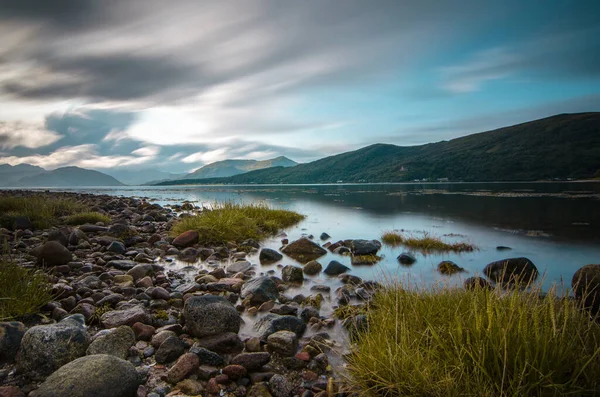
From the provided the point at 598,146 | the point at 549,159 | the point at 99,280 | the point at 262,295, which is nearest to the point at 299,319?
the point at 262,295

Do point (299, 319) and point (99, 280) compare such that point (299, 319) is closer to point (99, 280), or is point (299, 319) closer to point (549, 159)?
point (99, 280)

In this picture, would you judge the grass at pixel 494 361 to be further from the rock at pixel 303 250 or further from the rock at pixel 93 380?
the rock at pixel 303 250

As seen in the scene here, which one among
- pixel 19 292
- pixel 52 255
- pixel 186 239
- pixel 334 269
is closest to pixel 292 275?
pixel 334 269

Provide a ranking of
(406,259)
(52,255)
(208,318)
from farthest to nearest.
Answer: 1. (406,259)
2. (52,255)
3. (208,318)

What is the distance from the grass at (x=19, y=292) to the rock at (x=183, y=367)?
2.99 meters

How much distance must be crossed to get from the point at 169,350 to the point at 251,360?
1.20 m

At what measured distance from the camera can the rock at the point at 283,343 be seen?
16.0 ft

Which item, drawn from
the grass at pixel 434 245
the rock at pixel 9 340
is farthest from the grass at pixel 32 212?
the grass at pixel 434 245

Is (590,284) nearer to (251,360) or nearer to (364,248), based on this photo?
(251,360)

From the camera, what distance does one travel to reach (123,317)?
557 cm

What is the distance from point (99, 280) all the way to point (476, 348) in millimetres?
8118

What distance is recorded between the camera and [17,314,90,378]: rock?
155 inches

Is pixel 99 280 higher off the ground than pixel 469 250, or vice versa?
pixel 99 280

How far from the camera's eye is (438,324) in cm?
432
